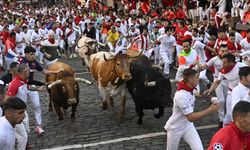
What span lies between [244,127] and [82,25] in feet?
75.4

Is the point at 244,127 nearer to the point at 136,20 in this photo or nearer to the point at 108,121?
the point at 108,121

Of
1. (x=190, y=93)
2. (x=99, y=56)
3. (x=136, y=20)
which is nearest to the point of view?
(x=190, y=93)

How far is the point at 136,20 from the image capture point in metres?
23.6

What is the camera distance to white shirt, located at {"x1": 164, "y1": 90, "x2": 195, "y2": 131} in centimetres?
591

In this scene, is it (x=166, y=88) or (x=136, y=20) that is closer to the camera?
(x=166, y=88)

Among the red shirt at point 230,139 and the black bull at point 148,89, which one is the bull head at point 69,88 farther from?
the red shirt at point 230,139

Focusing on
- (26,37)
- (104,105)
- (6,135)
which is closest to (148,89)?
(104,105)

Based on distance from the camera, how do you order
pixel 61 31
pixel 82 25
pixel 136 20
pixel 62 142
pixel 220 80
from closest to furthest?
pixel 220 80
pixel 62 142
pixel 61 31
pixel 136 20
pixel 82 25

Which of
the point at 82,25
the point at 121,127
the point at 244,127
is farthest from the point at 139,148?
the point at 82,25

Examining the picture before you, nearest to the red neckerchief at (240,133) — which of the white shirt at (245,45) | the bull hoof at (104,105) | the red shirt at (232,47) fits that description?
the red shirt at (232,47)

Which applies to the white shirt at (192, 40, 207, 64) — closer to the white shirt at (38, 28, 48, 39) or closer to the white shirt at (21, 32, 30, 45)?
the white shirt at (21, 32, 30, 45)

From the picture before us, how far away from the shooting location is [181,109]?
5961mm

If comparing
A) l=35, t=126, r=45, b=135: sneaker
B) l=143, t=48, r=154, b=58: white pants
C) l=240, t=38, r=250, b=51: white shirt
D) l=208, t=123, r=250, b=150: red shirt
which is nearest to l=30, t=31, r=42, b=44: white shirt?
l=143, t=48, r=154, b=58: white pants

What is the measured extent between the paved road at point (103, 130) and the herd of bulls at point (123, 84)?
321mm
